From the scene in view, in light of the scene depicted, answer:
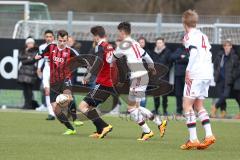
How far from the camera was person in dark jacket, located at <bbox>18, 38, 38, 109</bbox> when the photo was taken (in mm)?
24719

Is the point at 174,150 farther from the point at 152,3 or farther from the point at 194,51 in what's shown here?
the point at 152,3

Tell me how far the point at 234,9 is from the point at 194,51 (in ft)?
141

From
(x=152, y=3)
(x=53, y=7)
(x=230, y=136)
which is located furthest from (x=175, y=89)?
(x=53, y=7)

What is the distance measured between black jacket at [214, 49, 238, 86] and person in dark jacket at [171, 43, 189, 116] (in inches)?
33.7

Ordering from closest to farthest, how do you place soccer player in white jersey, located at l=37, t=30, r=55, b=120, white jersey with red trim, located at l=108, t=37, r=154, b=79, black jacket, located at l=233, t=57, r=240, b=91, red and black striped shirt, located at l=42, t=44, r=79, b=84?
white jersey with red trim, located at l=108, t=37, r=154, b=79, red and black striped shirt, located at l=42, t=44, r=79, b=84, soccer player in white jersey, located at l=37, t=30, r=55, b=120, black jacket, located at l=233, t=57, r=240, b=91

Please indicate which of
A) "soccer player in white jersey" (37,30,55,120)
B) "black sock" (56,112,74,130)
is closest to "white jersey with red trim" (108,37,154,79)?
"black sock" (56,112,74,130)

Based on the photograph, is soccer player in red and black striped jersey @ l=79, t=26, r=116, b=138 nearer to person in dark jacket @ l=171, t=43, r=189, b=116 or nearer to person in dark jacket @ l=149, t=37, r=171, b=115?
person in dark jacket @ l=171, t=43, r=189, b=116

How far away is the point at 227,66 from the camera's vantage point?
2347 centimetres

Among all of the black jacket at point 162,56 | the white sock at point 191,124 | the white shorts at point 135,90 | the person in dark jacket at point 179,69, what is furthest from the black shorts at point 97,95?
the black jacket at point 162,56

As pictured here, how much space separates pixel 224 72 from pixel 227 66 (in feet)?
0.76

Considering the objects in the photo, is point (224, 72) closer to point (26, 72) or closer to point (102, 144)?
point (26, 72)

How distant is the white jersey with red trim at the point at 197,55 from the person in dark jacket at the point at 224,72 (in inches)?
346

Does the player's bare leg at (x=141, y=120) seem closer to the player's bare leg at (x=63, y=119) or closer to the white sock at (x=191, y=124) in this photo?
the player's bare leg at (x=63, y=119)

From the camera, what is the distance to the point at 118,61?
55.8ft
